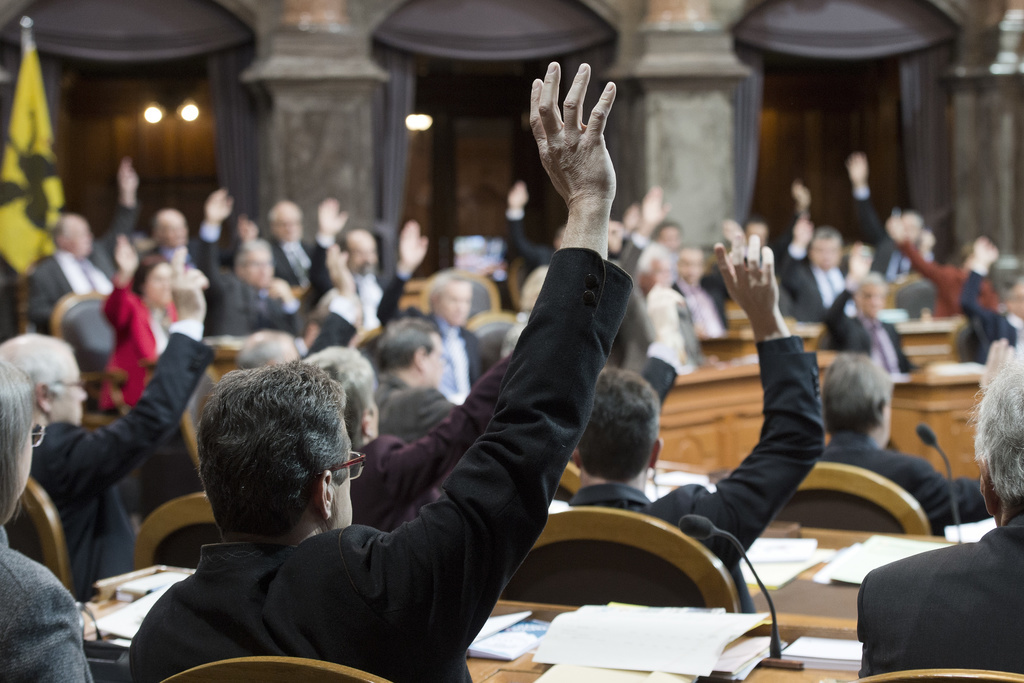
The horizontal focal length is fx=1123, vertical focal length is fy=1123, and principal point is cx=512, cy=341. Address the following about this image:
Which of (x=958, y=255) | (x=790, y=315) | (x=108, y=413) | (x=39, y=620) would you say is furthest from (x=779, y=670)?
(x=958, y=255)

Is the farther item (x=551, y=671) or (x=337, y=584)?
(x=551, y=671)

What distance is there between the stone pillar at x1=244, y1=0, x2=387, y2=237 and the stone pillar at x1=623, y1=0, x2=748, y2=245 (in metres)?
2.33

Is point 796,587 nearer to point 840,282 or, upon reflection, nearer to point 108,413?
point 108,413

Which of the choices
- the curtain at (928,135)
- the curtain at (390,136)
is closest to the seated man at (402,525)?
the curtain at (390,136)

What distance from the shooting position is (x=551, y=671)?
1.65 m

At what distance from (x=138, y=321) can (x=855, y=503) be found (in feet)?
13.2

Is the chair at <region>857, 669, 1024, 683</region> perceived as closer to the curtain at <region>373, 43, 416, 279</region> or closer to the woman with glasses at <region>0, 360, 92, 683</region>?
the woman with glasses at <region>0, 360, 92, 683</region>

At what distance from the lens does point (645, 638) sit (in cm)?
169

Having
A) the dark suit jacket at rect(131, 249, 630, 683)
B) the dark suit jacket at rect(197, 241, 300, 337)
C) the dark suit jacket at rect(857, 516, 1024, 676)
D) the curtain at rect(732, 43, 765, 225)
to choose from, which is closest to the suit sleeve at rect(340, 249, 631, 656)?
the dark suit jacket at rect(131, 249, 630, 683)

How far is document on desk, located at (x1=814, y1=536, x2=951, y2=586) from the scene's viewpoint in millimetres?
2279

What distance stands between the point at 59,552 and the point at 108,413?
3588mm

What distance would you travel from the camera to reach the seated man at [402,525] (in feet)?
4.00

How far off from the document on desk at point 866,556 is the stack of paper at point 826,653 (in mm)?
417

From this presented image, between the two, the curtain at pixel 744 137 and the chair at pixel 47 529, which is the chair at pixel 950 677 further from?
the curtain at pixel 744 137
